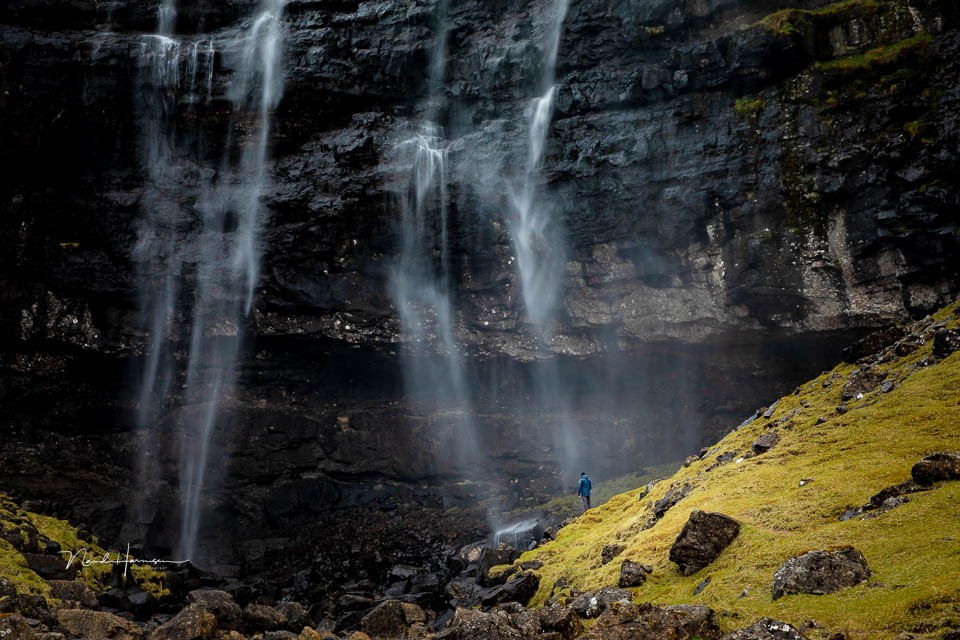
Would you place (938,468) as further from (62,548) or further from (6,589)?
(62,548)

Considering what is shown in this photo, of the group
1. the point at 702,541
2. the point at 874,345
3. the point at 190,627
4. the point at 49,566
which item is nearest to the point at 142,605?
the point at 49,566

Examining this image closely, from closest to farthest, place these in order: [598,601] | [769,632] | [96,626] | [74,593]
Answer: [769,632], [598,601], [96,626], [74,593]

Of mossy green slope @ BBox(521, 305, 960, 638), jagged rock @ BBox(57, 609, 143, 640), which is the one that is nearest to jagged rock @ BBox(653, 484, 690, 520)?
mossy green slope @ BBox(521, 305, 960, 638)

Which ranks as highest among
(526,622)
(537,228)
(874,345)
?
(537,228)

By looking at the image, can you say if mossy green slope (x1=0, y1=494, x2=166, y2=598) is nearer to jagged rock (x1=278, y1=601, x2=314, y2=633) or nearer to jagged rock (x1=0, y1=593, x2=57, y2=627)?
jagged rock (x1=0, y1=593, x2=57, y2=627)

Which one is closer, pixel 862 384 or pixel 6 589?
pixel 6 589

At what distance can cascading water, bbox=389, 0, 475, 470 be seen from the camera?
28062mm

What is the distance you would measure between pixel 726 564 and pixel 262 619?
10.1m

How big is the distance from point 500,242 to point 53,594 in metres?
19.9

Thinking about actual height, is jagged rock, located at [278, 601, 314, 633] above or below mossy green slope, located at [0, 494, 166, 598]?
below

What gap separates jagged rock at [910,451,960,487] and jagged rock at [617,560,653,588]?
3.95 meters

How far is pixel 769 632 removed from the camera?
5633mm

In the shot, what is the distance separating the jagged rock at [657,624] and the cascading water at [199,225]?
78.1 ft

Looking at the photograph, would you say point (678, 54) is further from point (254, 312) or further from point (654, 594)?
point (654, 594)
